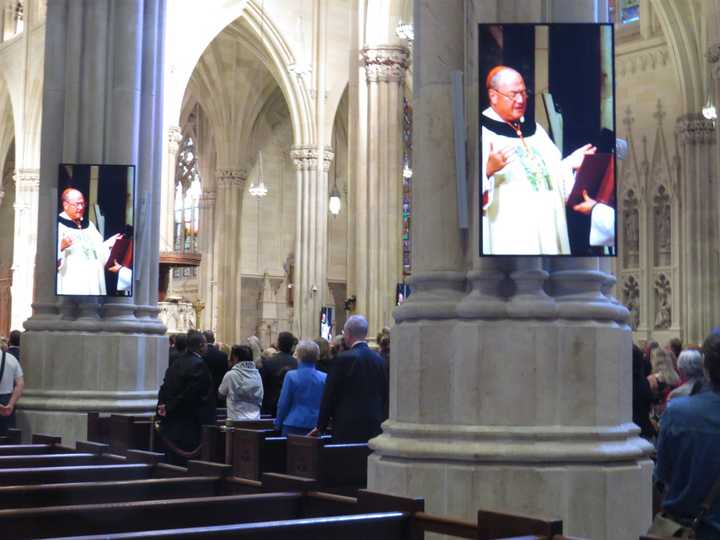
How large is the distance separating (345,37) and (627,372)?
2519 centimetres

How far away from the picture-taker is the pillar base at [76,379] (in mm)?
9391

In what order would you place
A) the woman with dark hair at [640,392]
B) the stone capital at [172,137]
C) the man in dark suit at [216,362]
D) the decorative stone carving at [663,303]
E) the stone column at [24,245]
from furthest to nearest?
the stone column at [24,245] < the stone capital at [172,137] < the decorative stone carving at [663,303] < the man in dark suit at [216,362] < the woman with dark hair at [640,392]

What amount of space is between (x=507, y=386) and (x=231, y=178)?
31509mm

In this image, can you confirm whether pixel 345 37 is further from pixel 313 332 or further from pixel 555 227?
pixel 555 227

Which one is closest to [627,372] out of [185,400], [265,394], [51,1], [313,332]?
[185,400]

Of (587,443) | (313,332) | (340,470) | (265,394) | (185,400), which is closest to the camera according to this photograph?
(587,443)

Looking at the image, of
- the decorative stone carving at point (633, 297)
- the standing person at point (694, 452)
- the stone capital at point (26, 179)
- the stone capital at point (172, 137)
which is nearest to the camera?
the standing person at point (694, 452)

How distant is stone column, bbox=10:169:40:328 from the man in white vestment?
22763mm

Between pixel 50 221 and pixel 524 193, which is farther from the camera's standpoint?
pixel 50 221

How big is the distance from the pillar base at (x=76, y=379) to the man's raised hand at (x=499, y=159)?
200 inches

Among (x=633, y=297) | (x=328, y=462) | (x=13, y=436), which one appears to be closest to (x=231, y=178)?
(x=633, y=297)

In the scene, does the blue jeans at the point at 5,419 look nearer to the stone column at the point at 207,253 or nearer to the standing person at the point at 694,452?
the standing person at the point at 694,452

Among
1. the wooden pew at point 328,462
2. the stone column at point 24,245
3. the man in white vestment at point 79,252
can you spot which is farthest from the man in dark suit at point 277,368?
the stone column at point 24,245

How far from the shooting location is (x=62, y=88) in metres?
9.88
